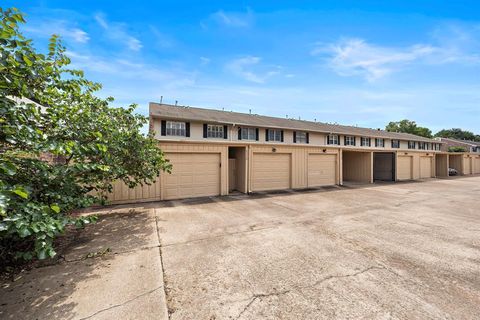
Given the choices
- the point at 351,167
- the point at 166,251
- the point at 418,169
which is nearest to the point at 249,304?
the point at 166,251

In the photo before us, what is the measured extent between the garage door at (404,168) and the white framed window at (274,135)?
990 centimetres

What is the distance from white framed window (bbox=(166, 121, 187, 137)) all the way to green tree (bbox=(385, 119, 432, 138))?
54.4 metres

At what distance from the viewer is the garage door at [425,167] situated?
1891cm

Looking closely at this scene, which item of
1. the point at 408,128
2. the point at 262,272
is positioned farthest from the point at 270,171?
the point at 408,128

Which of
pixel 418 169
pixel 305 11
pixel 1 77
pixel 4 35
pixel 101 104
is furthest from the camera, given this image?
pixel 418 169

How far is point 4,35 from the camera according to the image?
2.21m

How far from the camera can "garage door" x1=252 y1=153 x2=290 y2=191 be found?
11.1m

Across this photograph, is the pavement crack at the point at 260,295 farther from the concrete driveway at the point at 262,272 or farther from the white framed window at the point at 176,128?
the white framed window at the point at 176,128

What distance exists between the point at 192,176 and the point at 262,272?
268 inches

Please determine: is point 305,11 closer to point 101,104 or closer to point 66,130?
point 101,104

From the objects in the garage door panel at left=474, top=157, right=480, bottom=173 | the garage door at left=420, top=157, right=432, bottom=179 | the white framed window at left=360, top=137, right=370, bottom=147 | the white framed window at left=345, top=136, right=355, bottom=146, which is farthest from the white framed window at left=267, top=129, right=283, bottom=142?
A: the garage door panel at left=474, top=157, right=480, bottom=173

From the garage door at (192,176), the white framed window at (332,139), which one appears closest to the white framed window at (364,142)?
the white framed window at (332,139)

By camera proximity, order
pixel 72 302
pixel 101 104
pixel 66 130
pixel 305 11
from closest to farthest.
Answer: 1. pixel 72 302
2. pixel 66 130
3. pixel 101 104
4. pixel 305 11

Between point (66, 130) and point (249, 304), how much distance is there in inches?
171
